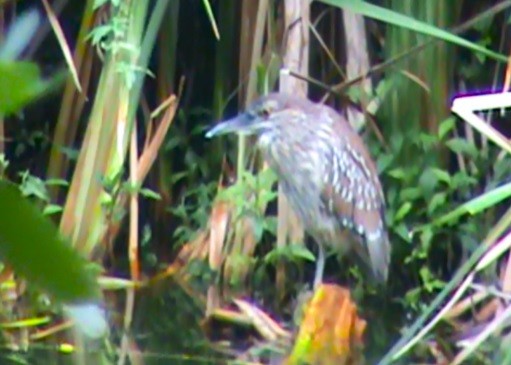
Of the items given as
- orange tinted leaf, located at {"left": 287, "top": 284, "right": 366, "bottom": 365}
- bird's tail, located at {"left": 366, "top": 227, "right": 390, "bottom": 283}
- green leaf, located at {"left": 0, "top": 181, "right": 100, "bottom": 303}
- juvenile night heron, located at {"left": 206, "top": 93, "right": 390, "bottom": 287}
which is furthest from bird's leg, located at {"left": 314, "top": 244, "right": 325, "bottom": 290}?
green leaf, located at {"left": 0, "top": 181, "right": 100, "bottom": 303}

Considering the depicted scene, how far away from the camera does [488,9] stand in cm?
395

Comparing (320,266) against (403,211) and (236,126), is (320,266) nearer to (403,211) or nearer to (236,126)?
(403,211)

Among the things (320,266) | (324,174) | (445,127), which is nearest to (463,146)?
(445,127)

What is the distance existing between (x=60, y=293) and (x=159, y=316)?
355cm

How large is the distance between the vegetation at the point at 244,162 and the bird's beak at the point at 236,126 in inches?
5.8

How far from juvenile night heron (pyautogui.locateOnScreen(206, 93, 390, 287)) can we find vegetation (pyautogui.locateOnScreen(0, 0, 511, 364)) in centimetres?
9

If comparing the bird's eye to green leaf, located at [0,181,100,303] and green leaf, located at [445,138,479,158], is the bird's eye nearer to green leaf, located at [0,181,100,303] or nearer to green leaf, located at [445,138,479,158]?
green leaf, located at [445,138,479,158]

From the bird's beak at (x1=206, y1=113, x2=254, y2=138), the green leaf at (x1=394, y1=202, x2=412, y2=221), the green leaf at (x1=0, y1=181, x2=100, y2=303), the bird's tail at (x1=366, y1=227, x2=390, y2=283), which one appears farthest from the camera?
the green leaf at (x1=394, y1=202, x2=412, y2=221)

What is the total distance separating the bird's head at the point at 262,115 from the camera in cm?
381

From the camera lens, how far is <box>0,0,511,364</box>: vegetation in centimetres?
357

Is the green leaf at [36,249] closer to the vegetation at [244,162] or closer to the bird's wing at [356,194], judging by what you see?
the vegetation at [244,162]

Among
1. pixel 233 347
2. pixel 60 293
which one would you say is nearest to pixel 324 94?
pixel 233 347

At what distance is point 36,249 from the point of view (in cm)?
22

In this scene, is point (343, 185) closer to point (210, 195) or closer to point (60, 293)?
point (210, 195)
